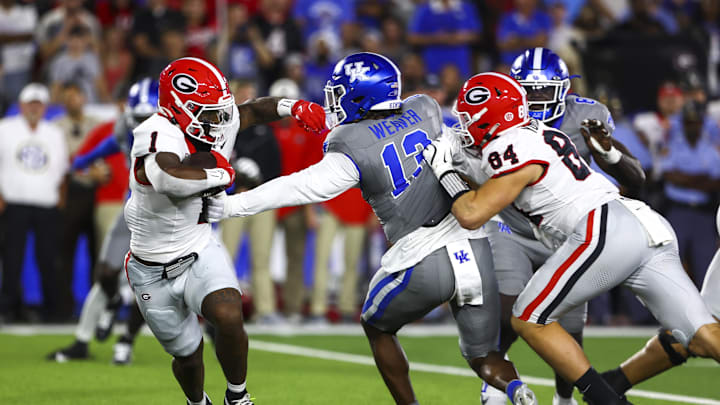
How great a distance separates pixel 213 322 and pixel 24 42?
8.25 metres

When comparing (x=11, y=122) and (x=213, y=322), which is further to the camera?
(x=11, y=122)

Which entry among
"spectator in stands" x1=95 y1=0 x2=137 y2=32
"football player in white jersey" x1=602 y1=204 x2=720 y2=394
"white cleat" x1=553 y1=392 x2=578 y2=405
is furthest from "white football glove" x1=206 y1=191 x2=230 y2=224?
"spectator in stands" x1=95 y1=0 x2=137 y2=32

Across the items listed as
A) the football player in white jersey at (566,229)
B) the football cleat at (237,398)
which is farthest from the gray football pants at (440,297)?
the football cleat at (237,398)

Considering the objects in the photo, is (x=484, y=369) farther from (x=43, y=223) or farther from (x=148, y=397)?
(x=43, y=223)

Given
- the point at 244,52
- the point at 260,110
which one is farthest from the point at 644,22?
the point at 260,110

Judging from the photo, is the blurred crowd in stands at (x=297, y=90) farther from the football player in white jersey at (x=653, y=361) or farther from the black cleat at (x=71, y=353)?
the football player in white jersey at (x=653, y=361)

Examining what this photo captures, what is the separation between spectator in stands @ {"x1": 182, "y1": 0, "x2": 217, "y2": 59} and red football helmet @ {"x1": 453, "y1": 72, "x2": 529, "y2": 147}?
7755mm

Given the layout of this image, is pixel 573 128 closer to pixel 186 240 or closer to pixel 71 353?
pixel 186 240

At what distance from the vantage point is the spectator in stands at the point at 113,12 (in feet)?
42.7

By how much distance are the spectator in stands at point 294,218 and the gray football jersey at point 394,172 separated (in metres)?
5.84

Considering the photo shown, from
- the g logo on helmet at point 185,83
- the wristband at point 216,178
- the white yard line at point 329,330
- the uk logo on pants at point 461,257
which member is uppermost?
the g logo on helmet at point 185,83

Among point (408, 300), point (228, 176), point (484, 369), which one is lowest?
point (484, 369)

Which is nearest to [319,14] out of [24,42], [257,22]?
[257,22]

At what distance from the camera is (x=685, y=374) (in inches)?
296
